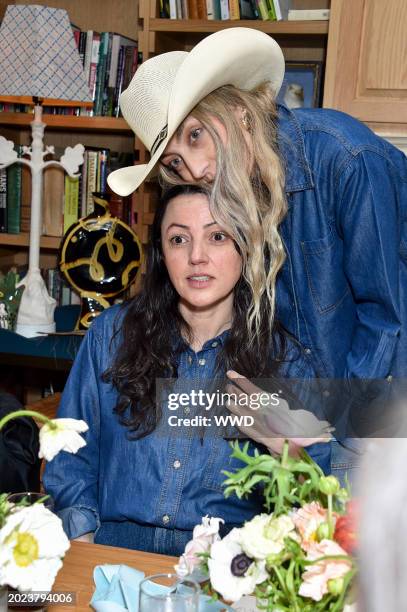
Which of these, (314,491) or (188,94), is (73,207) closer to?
(188,94)

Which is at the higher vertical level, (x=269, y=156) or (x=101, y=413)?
(x=269, y=156)

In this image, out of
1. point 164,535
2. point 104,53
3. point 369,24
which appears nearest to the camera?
point 164,535

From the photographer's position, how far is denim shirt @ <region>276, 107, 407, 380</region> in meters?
1.59

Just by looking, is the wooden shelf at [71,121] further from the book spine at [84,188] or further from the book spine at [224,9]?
the book spine at [224,9]

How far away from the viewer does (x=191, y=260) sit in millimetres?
1581

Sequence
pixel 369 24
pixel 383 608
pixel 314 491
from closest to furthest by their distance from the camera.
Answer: pixel 383 608 < pixel 314 491 < pixel 369 24

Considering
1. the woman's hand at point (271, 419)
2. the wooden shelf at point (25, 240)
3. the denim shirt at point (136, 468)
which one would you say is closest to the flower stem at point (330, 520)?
the woman's hand at point (271, 419)

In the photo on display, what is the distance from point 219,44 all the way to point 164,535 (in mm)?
930

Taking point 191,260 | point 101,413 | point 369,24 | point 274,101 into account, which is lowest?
point 101,413

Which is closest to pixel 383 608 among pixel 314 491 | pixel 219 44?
pixel 314 491

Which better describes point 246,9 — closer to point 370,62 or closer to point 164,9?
point 164,9

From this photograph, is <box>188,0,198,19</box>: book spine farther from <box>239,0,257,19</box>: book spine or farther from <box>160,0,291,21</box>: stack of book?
<box>239,0,257,19</box>: book spine

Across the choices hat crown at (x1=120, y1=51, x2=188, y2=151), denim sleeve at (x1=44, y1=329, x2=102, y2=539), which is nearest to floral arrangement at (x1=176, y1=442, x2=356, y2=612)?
denim sleeve at (x1=44, y1=329, x2=102, y2=539)

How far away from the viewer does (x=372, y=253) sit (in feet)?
5.21
